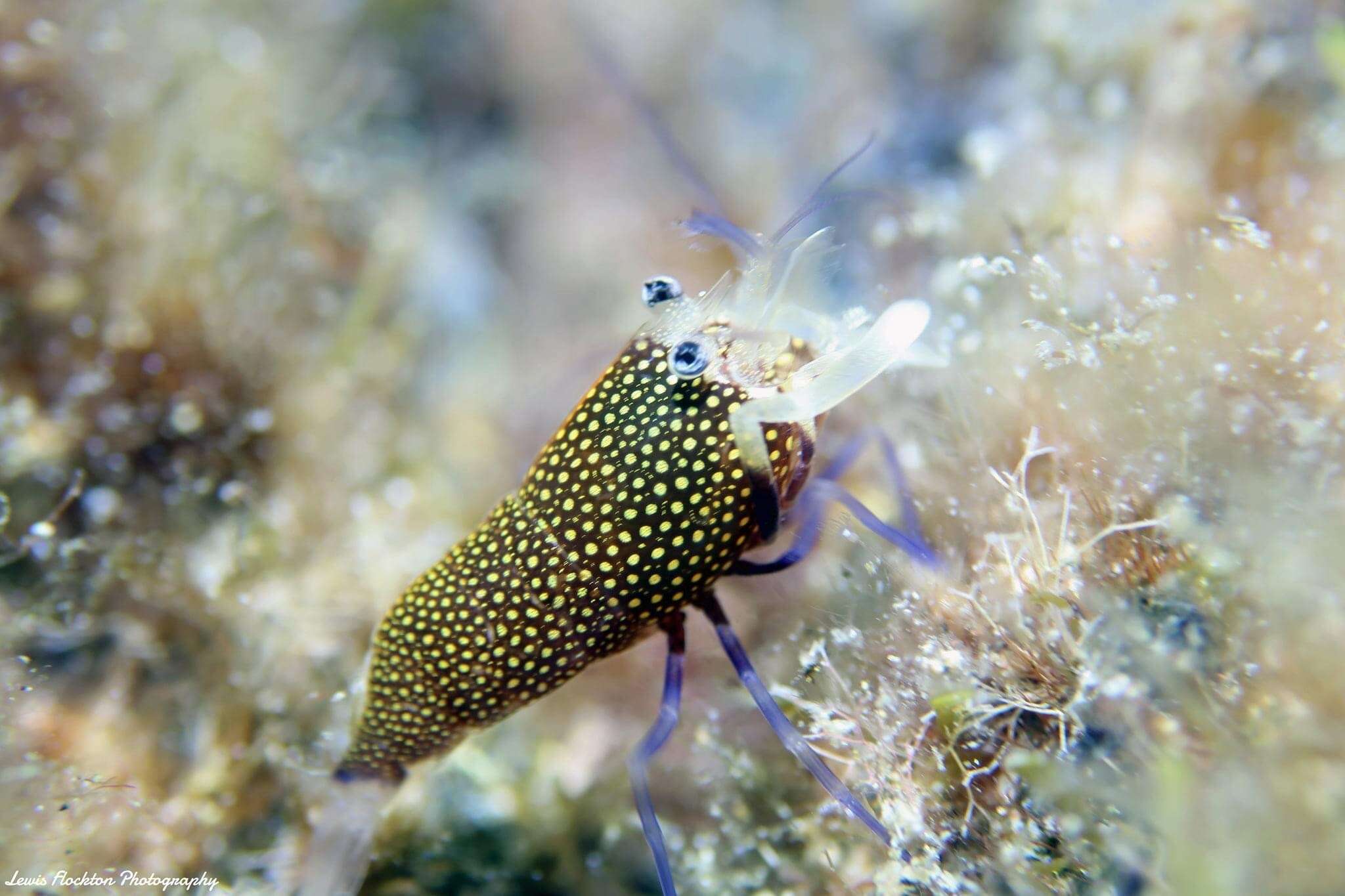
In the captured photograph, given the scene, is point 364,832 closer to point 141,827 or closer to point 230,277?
point 141,827

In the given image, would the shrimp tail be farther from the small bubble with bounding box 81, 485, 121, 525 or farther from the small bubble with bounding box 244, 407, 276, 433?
the small bubble with bounding box 244, 407, 276, 433

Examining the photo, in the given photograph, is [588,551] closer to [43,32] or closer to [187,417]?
[187,417]

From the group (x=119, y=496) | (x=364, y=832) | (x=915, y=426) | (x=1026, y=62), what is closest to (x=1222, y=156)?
(x=1026, y=62)

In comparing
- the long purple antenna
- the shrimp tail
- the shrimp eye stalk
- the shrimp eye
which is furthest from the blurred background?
the shrimp eye stalk

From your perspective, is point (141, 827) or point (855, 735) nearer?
point (855, 735)

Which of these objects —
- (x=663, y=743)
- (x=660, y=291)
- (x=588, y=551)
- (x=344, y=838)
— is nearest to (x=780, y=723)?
(x=663, y=743)

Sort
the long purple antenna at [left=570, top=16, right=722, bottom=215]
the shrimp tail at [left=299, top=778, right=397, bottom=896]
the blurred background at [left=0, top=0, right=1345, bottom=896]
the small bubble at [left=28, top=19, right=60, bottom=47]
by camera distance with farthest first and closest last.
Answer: the long purple antenna at [left=570, top=16, right=722, bottom=215], the small bubble at [left=28, top=19, right=60, bottom=47], the shrimp tail at [left=299, top=778, right=397, bottom=896], the blurred background at [left=0, top=0, right=1345, bottom=896]

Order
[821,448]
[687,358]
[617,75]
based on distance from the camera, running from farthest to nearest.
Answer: [617,75]
[821,448]
[687,358]
